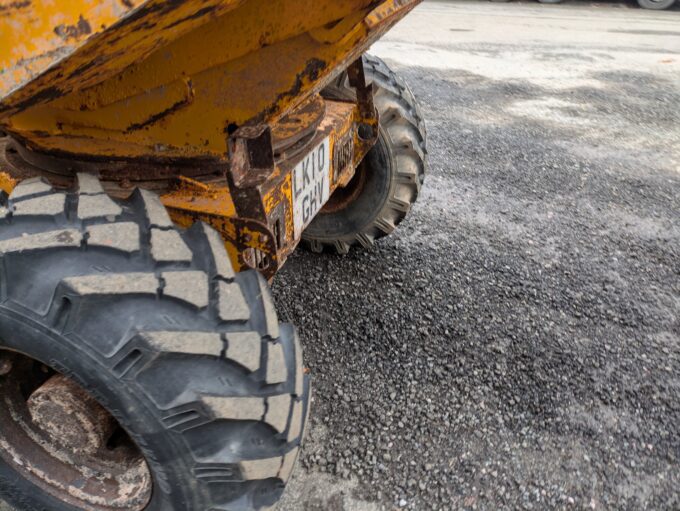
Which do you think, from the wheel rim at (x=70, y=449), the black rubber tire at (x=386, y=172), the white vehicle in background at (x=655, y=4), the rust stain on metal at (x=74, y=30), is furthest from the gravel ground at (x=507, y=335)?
the white vehicle in background at (x=655, y=4)

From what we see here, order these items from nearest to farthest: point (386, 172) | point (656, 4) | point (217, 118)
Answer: point (217, 118) → point (386, 172) → point (656, 4)

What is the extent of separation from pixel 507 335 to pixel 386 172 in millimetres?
971

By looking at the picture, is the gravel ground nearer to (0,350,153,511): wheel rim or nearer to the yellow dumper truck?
(0,350,153,511): wheel rim

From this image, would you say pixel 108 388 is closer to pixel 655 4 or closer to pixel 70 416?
pixel 70 416

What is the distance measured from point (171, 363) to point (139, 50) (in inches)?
26.5

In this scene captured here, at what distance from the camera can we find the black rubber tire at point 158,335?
4.35 feet

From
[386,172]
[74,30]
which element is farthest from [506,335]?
[74,30]

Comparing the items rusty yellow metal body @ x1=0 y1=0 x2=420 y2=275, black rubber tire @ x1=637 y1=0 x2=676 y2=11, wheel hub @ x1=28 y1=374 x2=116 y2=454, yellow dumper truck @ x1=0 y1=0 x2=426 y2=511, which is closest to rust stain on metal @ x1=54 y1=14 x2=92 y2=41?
yellow dumper truck @ x1=0 y1=0 x2=426 y2=511

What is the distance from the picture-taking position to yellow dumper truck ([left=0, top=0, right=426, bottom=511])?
1.30 metres

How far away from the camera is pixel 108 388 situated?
1362 mm

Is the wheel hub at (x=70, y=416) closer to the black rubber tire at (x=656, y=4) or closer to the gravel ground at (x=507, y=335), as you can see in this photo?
the gravel ground at (x=507, y=335)

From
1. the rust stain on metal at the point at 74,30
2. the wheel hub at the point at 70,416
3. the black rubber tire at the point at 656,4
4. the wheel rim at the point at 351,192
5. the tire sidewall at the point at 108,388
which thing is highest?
the rust stain on metal at the point at 74,30

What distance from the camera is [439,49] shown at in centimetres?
852

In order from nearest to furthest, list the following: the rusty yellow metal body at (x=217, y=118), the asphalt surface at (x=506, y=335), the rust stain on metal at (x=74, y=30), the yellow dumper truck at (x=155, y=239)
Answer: the rust stain on metal at (x=74, y=30) → the yellow dumper truck at (x=155, y=239) → the rusty yellow metal body at (x=217, y=118) → the asphalt surface at (x=506, y=335)
